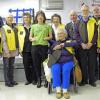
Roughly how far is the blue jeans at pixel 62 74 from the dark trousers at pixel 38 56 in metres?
0.50

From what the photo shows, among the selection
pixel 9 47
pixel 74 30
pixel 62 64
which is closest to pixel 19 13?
pixel 9 47

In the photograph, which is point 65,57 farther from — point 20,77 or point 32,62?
point 20,77

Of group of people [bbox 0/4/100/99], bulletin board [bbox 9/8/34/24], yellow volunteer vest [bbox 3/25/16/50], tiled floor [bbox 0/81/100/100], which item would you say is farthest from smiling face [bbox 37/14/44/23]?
bulletin board [bbox 9/8/34/24]

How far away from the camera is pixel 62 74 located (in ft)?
13.3

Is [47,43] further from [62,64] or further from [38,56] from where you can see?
[62,64]

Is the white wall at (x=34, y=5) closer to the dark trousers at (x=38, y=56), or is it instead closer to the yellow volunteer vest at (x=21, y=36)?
the yellow volunteer vest at (x=21, y=36)

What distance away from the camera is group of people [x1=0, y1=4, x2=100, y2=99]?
4.39 meters

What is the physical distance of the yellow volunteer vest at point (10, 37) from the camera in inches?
178

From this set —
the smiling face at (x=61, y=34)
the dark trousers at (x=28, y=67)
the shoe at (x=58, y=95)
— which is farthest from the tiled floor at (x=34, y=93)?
the smiling face at (x=61, y=34)

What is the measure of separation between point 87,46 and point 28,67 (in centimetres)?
115

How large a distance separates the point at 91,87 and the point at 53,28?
4.03 ft

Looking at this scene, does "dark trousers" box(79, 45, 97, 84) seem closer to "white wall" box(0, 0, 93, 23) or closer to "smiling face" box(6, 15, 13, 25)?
"smiling face" box(6, 15, 13, 25)

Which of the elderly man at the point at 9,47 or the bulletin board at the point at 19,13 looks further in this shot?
the bulletin board at the point at 19,13

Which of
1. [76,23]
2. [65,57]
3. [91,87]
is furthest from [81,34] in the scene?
[91,87]
